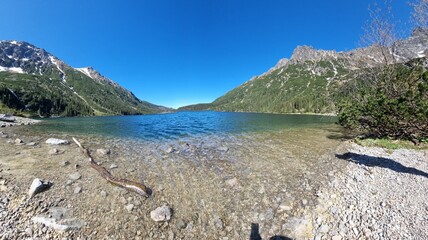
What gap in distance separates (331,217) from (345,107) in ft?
89.2

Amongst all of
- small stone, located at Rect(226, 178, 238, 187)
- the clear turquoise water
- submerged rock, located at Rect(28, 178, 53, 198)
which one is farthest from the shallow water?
the clear turquoise water

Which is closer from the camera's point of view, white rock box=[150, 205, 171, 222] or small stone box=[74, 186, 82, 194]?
white rock box=[150, 205, 171, 222]

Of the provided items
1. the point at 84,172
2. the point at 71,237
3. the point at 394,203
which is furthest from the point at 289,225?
the point at 84,172

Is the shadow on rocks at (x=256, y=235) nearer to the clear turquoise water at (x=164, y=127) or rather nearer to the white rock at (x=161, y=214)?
the white rock at (x=161, y=214)

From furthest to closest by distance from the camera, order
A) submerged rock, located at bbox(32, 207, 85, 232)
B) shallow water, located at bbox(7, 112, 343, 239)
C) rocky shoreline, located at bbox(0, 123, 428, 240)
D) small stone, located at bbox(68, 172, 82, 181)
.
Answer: small stone, located at bbox(68, 172, 82, 181) → shallow water, located at bbox(7, 112, 343, 239) → rocky shoreline, located at bbox(0, 123, 428, 240) → submerged rock, located at bbox(32, 207, 85, 232)

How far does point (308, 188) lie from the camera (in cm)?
1064

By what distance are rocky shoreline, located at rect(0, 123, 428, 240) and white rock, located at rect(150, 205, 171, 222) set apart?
0.06 metres

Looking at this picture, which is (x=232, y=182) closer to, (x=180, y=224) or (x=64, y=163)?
(x=180, y=224)

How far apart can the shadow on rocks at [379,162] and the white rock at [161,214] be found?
14.3 meters

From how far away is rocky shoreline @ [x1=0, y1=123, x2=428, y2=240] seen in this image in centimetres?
709

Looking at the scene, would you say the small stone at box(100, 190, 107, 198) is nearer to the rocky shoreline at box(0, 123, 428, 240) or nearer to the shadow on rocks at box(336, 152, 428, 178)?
the rocky shoreline at box(0, 123, 428, 240)

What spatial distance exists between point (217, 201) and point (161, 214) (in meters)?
2.78

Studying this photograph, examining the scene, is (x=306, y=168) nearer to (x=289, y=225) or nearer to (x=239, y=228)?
(x=289, y=225)

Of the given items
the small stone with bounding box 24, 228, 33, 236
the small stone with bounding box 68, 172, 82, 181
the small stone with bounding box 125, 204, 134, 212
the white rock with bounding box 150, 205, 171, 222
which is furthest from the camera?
the small stone with bounding box 68, 172, 82, 181
